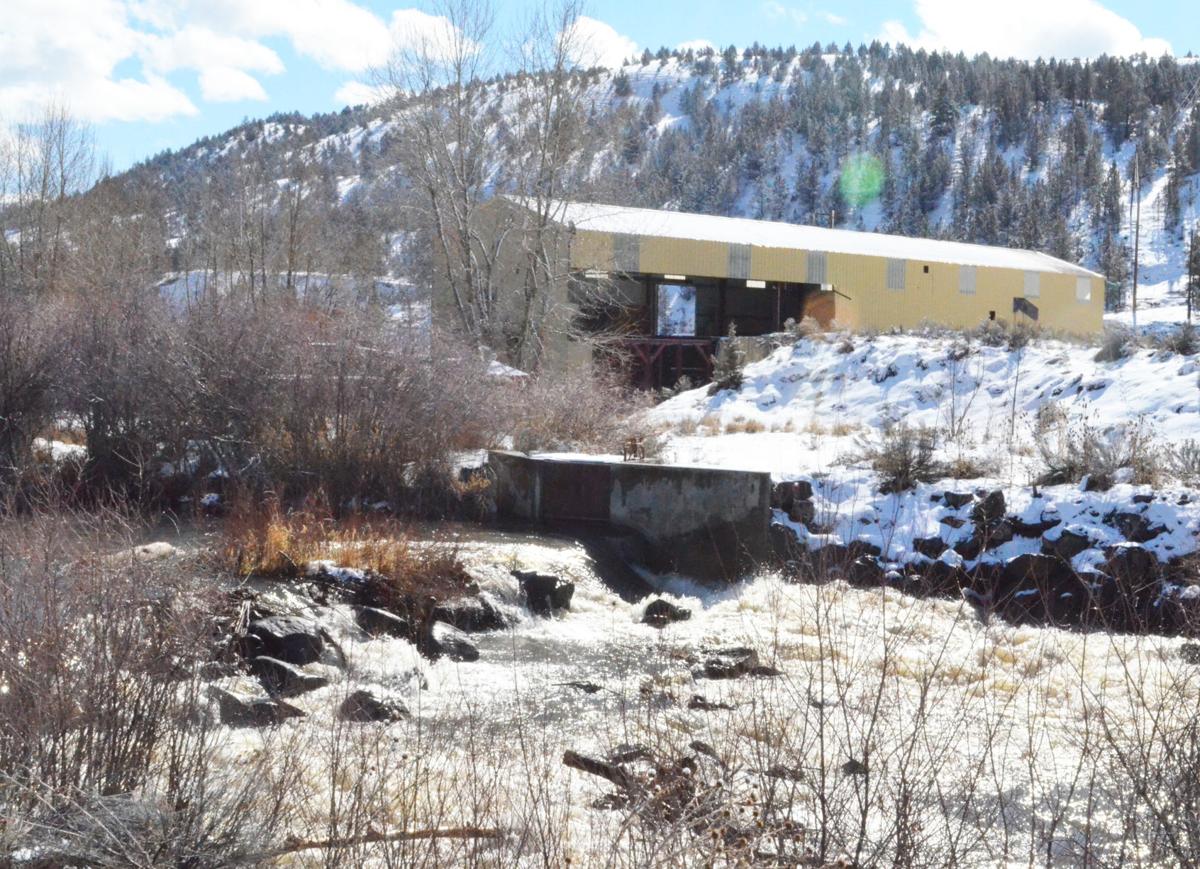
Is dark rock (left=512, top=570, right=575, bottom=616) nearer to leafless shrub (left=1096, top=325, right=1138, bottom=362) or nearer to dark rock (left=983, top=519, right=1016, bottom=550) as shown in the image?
dark rock (left=983, top=519, right=1016, bottom=550)

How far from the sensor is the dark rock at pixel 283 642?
9.70 metres

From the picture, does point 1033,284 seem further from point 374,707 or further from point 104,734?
point 104,734

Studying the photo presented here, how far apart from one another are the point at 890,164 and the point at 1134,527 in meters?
107

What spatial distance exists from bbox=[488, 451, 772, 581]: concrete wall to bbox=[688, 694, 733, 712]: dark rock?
23.6ft

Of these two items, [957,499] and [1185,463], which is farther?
[957,499]

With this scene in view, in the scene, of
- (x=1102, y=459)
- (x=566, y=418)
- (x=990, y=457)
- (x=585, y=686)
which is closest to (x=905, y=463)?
(x=990, y=457)

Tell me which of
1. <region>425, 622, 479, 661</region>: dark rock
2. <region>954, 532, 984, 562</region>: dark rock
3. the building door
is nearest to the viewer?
<region>425, 622, 479, 661</region>: dark rock

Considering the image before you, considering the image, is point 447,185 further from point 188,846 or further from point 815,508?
point 188,846

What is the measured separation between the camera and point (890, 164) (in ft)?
378

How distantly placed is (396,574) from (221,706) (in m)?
4.55

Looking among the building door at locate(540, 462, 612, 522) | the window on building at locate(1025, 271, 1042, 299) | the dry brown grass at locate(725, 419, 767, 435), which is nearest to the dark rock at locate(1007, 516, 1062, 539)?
the building door at locate(540, 462, 612, 522)

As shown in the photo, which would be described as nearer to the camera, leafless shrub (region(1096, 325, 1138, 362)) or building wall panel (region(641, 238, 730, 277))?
leafless shrub (region(1096, 325, 1138, 362))

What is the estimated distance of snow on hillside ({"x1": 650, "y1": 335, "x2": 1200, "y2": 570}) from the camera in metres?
15.0

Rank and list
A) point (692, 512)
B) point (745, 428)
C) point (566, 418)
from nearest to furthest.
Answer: point (692, 512)
point (566, 418)
point (745, 428)
